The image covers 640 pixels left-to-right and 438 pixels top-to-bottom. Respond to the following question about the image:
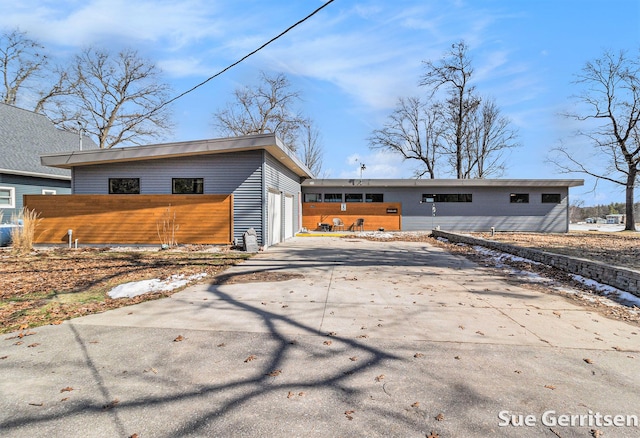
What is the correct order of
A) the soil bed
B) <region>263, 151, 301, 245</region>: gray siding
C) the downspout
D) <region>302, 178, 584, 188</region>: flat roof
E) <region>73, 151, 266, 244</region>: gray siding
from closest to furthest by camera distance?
the soil bed → the downspout → <region>73, 151, 266, 244</region>: gray siding → <region>263, 151, 301, 245</region>: gray siding → <region>302, 178, 584, 188</region>: flat roof

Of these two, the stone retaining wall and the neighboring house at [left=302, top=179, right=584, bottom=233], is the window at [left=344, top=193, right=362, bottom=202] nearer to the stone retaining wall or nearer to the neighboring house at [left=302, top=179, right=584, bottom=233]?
the neighboring house at [left=302, top=179, right=584, bottom=233]

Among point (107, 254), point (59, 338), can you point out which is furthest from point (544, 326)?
point (107, 254)

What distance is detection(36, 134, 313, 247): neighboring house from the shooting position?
12.3 m

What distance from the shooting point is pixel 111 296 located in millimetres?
5742

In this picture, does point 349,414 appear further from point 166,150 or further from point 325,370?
point 166,150

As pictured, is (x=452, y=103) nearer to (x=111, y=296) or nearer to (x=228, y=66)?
(x=228, y=66)

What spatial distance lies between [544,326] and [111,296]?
6.47m

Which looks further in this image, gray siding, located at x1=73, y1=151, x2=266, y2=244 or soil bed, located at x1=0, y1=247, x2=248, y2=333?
gray siding, located at x1=73, y1=151, x2=266, y2=244

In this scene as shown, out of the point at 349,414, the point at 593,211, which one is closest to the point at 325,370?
the point at 349,414

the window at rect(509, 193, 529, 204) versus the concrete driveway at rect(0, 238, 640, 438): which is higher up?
the window at rect(509, 193, 529, 204)

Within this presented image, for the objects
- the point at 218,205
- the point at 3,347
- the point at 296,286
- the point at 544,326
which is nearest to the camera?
the point at 3,347

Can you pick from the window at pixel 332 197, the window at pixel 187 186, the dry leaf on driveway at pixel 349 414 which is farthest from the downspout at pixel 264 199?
the window at pixel 332 197

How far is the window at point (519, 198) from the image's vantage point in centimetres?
2248

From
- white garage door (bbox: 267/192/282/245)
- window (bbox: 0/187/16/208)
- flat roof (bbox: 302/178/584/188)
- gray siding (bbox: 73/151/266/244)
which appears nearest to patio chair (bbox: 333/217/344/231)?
flat roof (bbox: 302/178/584/188)
